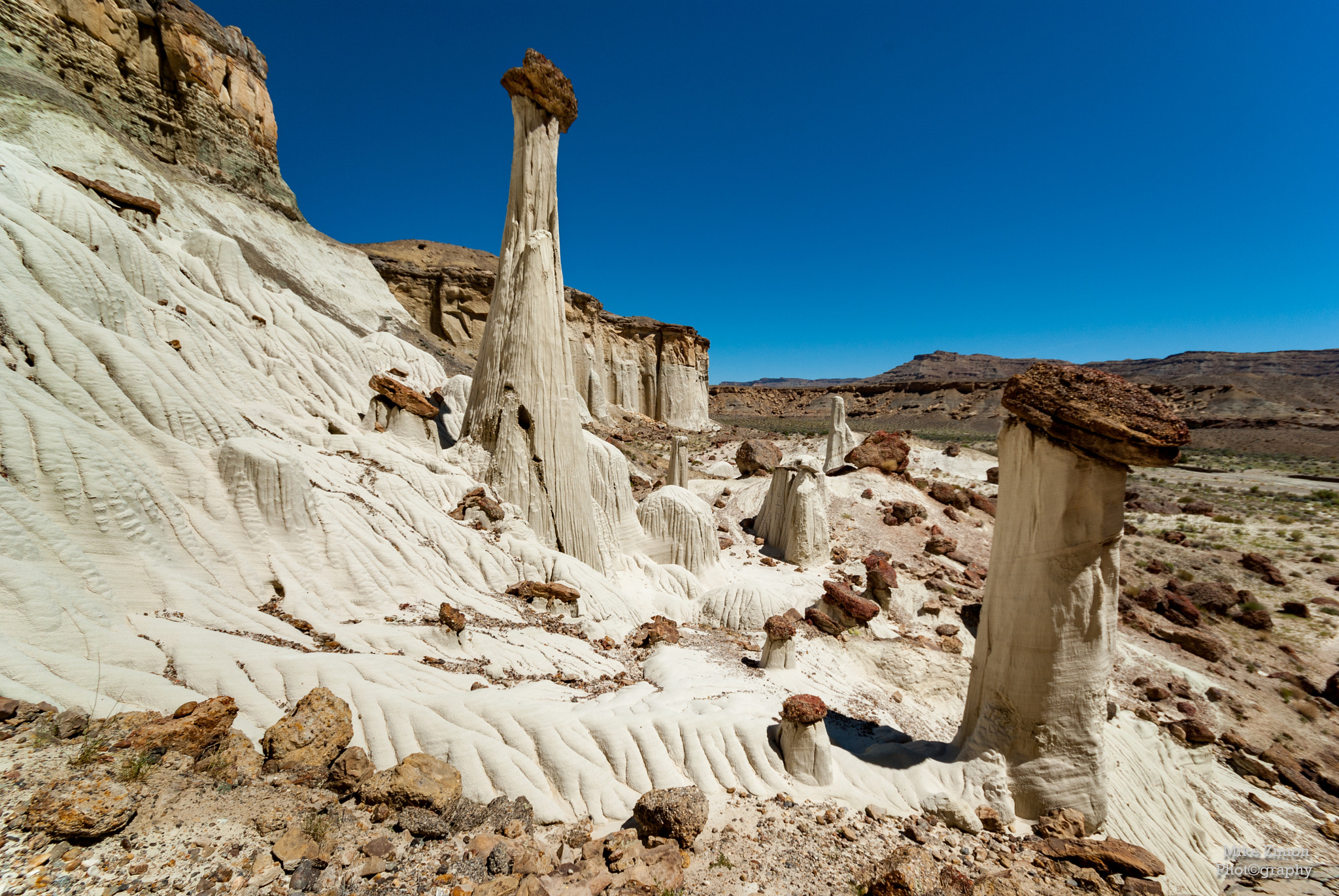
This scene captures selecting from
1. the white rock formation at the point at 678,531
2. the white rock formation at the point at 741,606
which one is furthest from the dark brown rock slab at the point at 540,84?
the white rock formation at the point at 741,606

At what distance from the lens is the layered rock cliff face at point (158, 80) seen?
14508 millimetres

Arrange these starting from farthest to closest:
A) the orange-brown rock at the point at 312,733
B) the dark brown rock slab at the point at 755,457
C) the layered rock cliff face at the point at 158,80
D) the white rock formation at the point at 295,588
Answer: the dark brown rock slab at the point at 755,457, the layered rock cliff face at the point at 158,80, the white rock formation at the point at 295,588, the orange-brown rock at the point at 312,733

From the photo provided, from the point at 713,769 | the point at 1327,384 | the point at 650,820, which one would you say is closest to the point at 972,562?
the point at 713,769

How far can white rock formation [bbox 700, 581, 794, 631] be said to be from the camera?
10.7m

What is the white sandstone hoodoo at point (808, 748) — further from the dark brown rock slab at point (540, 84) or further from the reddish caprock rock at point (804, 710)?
the dark brown rock slab at point (540, 84)

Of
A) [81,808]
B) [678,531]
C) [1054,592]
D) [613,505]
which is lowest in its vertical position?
[678,531]

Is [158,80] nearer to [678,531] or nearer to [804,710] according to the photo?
[678,531]

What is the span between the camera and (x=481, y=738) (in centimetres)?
446

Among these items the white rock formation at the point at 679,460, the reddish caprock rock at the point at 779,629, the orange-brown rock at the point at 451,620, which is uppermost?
the white rock formation at the point at 679,460

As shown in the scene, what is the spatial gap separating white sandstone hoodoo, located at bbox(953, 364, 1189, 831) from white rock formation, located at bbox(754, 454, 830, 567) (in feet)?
30.8

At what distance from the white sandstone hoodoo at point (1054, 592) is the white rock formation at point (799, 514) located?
9.39 m

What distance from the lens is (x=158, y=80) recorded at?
18.3m

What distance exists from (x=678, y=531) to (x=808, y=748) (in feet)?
24.0

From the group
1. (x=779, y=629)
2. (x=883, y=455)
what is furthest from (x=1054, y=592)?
Answer: (x=883, y=455)
